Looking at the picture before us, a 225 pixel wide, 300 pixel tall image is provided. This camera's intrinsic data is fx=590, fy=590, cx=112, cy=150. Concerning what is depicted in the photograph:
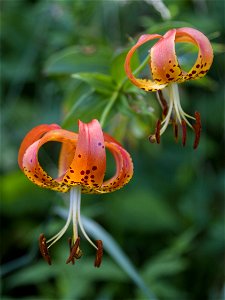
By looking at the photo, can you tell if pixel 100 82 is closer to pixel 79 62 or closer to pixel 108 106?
pixel 108 106

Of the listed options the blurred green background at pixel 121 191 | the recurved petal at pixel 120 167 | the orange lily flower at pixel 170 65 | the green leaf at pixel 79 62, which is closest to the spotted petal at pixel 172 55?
the orange lily flower at pixel 170 65

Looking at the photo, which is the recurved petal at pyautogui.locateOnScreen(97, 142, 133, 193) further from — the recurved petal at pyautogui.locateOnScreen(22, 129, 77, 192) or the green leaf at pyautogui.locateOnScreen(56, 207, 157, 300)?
the green leaf at pyautogui.locateOnScreen(56, 207, 157, 300)

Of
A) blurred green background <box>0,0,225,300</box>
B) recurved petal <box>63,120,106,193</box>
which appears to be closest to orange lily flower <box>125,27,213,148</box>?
recurved petal <box>63,120,106,193</box>

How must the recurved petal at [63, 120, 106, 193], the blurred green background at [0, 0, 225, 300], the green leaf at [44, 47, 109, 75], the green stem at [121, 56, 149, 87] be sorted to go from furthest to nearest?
the blurred green background at [0, 0, 225, 300]
the green leaf at [44, 47, 109, 75]
the green stem at [121, 56, 149, 87]
the recurved petal at [63, 120, 106, 193]

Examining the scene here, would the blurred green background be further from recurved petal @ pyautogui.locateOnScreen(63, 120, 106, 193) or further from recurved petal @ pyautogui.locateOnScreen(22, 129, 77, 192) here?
recurved petal @ pyautogui.locateOnScreen(63, 120, 106, 193)

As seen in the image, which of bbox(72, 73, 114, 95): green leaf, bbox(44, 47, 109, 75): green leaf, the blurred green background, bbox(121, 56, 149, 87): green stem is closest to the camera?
bbox(121, 56, 149, 87): green stem

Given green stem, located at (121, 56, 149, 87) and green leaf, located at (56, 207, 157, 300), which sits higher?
green stem, located at (121, 56, 149, 87)

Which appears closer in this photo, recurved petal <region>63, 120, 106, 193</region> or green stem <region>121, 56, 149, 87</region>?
recurved petal <region>63, 120, 106, 193</region>
